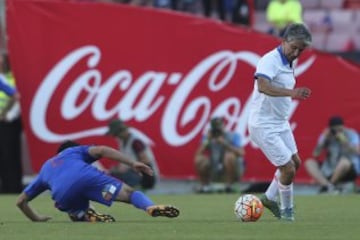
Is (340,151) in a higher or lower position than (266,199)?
lower

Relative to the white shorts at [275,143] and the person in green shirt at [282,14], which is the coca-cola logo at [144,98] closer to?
the person in green shirt at [282,14]

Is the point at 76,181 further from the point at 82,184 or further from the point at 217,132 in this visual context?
the point at 217,132

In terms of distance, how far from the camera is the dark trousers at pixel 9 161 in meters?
21.4

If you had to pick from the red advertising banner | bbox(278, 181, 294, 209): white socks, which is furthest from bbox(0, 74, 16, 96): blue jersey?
bbox(278, 181, 294, 209): white socks

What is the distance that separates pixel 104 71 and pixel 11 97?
6.00 feet

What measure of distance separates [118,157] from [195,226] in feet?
3.32

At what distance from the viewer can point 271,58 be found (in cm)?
1261

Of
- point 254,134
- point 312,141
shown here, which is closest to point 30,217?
point 254,134

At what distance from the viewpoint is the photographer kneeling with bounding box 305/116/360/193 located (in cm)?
2056

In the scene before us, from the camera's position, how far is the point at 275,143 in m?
12.9

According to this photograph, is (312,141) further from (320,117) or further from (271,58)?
(271,58)

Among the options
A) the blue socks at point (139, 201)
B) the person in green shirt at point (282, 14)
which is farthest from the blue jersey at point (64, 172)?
the person in green shirt at point (282, 14)

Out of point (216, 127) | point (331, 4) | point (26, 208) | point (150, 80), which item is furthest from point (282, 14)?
point (26, 208)

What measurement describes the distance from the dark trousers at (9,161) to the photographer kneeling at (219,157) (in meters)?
3.13
